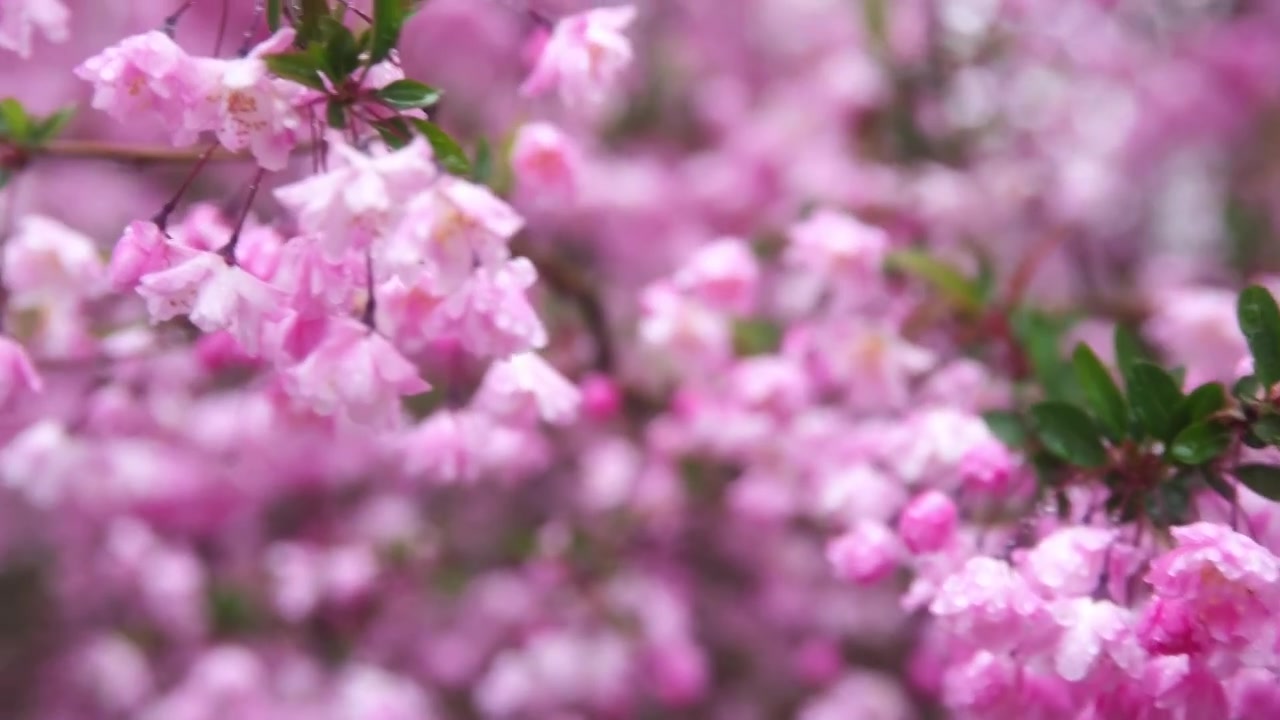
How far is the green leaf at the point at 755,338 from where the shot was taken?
1.42 meters

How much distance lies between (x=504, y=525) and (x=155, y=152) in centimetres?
112

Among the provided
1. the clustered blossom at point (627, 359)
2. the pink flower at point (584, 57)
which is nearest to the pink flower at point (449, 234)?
the clustered blossom at point (627, 359)

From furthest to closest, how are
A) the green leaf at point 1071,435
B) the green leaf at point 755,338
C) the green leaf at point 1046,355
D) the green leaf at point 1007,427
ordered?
the green leaf at point 755,338, the green leaf at point 1046,355, the green leaf at point 1007,427, the green leaf at point 1071,435

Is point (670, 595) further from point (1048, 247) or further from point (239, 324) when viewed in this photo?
point (239, 324)

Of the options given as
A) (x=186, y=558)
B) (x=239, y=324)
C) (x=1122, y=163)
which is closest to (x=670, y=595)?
(x=186, y=558)

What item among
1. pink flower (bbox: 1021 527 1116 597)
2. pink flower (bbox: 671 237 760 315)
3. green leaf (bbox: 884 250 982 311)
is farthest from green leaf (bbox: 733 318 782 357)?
pink flower (bbox: 1021 527 1116 597)

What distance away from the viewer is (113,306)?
1.40m

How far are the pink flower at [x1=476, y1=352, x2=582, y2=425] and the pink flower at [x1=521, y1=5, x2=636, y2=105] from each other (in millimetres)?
242

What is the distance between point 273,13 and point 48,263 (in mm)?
491

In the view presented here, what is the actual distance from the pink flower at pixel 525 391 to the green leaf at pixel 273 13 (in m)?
0.33

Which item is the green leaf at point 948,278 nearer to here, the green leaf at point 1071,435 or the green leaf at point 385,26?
the green leaf at point 1071,435

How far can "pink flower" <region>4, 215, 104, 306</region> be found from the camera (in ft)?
3.54

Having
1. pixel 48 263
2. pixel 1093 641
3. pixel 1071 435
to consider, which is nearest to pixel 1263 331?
pixel 1071 435

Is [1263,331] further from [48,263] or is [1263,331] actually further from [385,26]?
[48,263]
